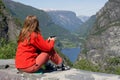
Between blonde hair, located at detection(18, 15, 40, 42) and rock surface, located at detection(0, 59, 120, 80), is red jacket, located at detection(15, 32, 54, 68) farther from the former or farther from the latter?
rock surface, located at detection(0, 59, 120, 80)

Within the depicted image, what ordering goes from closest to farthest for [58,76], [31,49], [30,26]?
[58,76] → [30,26] → [31,49]

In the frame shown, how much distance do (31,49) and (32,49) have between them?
0.10ft

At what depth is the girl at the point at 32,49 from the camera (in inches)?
375

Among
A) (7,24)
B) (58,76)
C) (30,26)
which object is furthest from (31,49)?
(7,24)

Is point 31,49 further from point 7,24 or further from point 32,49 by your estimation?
point 7,24

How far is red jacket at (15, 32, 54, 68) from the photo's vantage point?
9.57 m

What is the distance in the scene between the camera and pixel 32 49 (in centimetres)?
972

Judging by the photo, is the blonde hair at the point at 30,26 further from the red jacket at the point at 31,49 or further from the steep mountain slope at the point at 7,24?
the steep mountain slope at the point at 7,24

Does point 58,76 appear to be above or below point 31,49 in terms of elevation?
below

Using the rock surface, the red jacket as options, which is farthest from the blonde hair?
the rock surface

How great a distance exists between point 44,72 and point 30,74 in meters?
0.49

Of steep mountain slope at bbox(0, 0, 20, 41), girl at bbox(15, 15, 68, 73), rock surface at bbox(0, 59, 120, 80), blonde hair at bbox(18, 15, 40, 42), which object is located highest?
blonde hair at bbox(18, 15, 40, 42)

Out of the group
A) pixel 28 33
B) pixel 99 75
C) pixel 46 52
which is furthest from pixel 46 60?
pixel 99 75

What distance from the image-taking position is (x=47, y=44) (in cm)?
966
